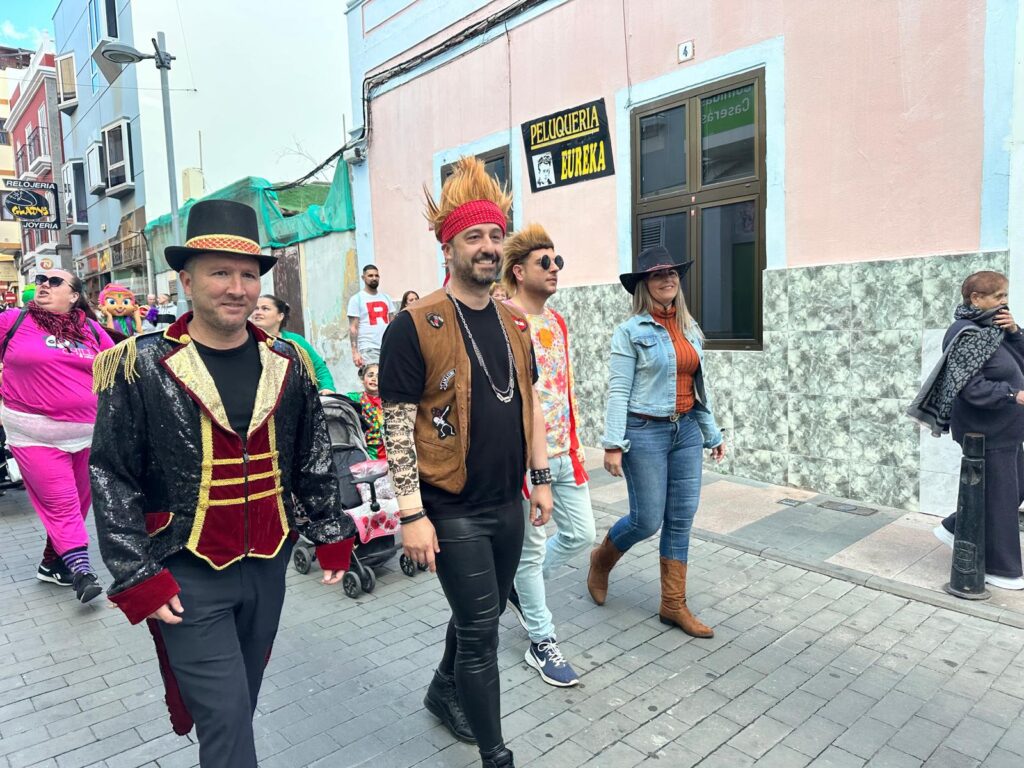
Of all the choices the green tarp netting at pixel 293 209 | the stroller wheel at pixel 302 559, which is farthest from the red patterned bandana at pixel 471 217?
the green tarp netting at pixel 293 209

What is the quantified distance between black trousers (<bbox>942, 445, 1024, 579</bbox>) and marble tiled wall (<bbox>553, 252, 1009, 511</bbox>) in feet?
4.21

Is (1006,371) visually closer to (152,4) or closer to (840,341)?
(840,341)

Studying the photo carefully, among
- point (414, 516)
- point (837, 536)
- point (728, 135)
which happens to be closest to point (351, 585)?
point (414, 516)

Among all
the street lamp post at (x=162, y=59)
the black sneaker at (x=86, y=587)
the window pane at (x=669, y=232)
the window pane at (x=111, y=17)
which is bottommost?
the black sneaker at (x=86, y=587)

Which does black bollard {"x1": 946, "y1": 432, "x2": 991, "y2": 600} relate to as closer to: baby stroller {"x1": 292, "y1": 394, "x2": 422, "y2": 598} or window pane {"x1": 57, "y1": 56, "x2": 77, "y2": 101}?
baby stroller {"x1": 292, "y1": 394, "x2": 422, "y2": 598}

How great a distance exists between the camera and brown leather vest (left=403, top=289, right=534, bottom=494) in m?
2.62

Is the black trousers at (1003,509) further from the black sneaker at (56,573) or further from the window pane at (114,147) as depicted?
the window pane at (114,147)

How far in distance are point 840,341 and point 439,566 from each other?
4781 millimetres

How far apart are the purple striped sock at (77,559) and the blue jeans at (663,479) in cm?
359

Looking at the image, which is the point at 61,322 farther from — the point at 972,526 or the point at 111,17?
the point at 111,17

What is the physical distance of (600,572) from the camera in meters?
4.45

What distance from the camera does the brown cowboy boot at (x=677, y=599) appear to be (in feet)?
13.2

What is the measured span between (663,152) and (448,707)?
254 inches

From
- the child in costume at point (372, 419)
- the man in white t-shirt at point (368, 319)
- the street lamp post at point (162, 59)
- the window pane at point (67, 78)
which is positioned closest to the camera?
the child in costume at point (372, 419)
